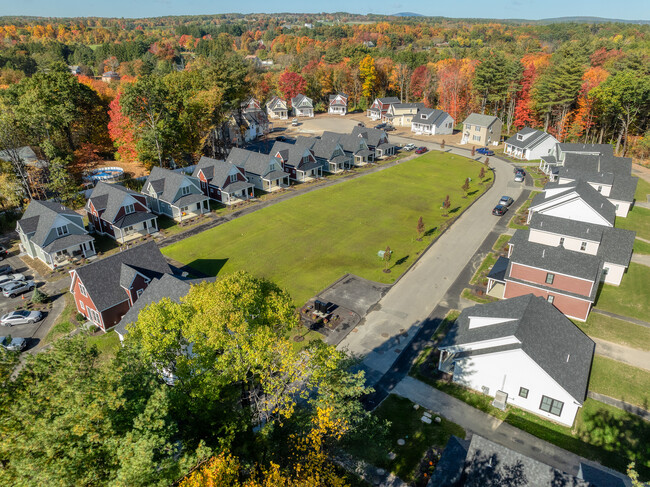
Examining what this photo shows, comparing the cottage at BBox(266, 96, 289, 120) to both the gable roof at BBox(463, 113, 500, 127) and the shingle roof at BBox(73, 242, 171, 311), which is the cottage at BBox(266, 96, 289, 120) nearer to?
the gable roof at BBox(463, 113, 500, 127)

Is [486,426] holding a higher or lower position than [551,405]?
lower

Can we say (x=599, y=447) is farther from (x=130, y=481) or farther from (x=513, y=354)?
(x=130, y=481)

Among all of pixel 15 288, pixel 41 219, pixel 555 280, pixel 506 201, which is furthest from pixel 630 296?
pixel 41 219

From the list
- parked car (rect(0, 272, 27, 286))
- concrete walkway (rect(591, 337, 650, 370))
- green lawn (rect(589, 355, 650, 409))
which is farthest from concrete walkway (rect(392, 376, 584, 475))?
parked car (rect(0, 272, 27, 286))

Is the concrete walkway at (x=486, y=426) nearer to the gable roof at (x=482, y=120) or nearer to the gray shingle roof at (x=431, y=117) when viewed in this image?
the gable roof at (x=482, y=120)

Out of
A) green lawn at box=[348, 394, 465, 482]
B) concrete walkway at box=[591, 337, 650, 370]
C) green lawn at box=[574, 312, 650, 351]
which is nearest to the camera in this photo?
green lawn at box=[348, 394, 465, 482]

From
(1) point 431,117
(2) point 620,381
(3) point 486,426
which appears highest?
(1) point 431,117

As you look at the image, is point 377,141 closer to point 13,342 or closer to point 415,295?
point 415,295
